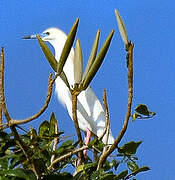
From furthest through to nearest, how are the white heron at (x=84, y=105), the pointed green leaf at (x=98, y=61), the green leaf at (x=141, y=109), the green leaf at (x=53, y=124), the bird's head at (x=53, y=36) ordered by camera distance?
the bird's head at (x=53, y=36), the white heron at (x=84, y=105), the green leaf at (x=53, y=124), the green leaf at (x=141, y=109), the pointed green leaf at (x=98, y=61)

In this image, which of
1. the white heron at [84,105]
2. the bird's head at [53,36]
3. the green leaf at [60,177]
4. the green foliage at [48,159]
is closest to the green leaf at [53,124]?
the green foliage at [48,159]

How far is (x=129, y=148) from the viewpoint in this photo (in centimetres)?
97

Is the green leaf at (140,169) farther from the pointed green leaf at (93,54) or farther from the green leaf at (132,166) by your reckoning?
the pointed green leaf at (93,54)

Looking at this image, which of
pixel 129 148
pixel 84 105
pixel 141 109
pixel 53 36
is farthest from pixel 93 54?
pixel 53 36

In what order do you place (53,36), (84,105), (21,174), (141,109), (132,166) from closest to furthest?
(21,174) < (141,109) < (132,166) < (84,105) < (53,36)

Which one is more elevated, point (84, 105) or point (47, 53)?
point (47, 53)

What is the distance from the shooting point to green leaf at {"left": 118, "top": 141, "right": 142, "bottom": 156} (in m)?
0.97

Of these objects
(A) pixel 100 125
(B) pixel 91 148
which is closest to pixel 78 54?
(B) pixel 91 148

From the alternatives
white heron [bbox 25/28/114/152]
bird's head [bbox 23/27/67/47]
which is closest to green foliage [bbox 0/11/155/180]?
white heron [bbox 25/28/114/152]

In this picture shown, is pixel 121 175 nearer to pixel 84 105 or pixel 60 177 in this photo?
pixel 60 177

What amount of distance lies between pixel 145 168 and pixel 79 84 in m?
0.20

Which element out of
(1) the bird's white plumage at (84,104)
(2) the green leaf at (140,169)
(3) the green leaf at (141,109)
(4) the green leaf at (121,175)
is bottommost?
(1) the bird's white plumage at (84,104)

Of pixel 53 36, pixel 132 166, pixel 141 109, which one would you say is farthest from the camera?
pixel 53 36

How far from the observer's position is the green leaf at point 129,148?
3.17 ft
